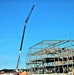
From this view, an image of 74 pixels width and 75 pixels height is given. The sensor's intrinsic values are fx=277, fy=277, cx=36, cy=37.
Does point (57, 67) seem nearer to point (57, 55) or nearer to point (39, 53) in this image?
point (57, 55)

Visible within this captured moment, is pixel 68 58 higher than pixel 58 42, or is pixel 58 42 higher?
pixel 58 42

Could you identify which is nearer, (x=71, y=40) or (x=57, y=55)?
(x=71, y=40)

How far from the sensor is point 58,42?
60.4 m

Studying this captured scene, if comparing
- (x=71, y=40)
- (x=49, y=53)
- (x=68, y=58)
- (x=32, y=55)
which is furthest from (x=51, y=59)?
(x=71, y=40)

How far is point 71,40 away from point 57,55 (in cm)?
1396

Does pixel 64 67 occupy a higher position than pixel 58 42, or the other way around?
pixel 58 42

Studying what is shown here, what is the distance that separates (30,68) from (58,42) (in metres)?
23.4

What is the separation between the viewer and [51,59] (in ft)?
233

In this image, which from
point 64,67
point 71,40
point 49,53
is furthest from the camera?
point 49,53

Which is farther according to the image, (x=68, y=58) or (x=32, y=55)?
(x=32, y=55)

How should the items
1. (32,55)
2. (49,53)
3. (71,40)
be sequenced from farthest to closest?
(32,55), (49,53), (71,40)

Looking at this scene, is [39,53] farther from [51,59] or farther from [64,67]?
[64,67]

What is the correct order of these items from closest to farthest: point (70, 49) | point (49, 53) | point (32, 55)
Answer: point (70, 49)
point (49, 53)
point (32, 55)

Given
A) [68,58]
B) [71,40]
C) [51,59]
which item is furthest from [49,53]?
[71,40]
